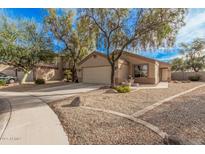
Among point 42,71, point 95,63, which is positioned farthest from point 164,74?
point 42,71

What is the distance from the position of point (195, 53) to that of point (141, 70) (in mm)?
18239

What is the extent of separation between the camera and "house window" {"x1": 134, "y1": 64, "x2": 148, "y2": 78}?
60.4 ft

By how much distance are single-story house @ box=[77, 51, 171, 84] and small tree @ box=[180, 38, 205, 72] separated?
14.9 metres

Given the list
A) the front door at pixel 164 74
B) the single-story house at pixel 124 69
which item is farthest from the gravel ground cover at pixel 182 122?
the front door at pixel 164 74

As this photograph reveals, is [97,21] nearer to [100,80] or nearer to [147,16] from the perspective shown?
[147,16]

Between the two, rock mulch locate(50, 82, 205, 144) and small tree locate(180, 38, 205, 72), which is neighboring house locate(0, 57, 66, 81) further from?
small tree locate(180, 38, 205, 72)

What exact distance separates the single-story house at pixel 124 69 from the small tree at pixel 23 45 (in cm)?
608

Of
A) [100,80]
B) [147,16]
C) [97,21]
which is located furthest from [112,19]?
[100,80]

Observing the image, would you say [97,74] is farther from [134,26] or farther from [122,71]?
[134,26]

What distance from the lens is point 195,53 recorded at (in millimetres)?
30438

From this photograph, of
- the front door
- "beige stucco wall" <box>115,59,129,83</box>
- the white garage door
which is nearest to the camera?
"beige stucco wall" <box>115,59,129,83</box>

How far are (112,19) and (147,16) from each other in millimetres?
2644

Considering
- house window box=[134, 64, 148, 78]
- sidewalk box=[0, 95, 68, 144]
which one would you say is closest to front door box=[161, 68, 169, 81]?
house window box=[134, 64, 148, 78]
